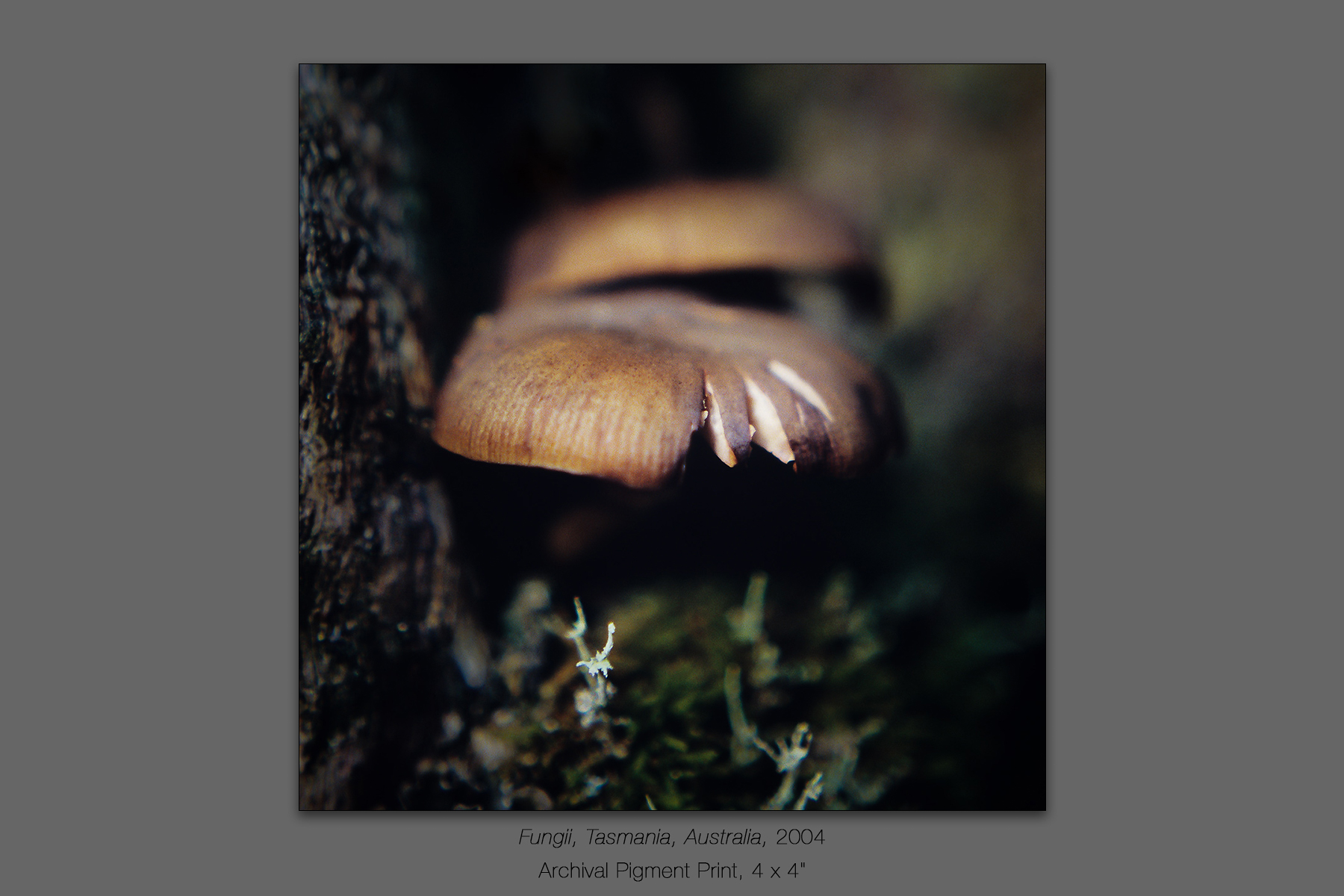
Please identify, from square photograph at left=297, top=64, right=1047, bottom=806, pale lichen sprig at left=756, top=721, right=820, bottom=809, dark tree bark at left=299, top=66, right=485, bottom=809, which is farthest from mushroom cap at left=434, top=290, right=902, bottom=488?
pale lichen sprig at left=756, top=721, right=820, bottom=809

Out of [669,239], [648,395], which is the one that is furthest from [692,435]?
[669,239]

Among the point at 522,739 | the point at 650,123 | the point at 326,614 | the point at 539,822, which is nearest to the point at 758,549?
the point at 522,739

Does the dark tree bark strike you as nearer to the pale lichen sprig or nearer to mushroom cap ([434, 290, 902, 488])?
mushroom cap ([434, 290, 902, 488])

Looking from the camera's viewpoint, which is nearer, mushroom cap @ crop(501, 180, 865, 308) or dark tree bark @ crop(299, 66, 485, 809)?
dark tree bark @ crop(299, 66, 485, 809)

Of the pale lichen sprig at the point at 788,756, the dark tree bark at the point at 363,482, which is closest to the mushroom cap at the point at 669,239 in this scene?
the dark tree bark at the point at 363,482

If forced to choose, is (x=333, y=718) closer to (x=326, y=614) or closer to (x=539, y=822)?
(x=326, y=614)

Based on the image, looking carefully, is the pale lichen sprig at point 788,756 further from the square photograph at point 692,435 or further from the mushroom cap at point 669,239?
the mushroom cap at point 669,239
